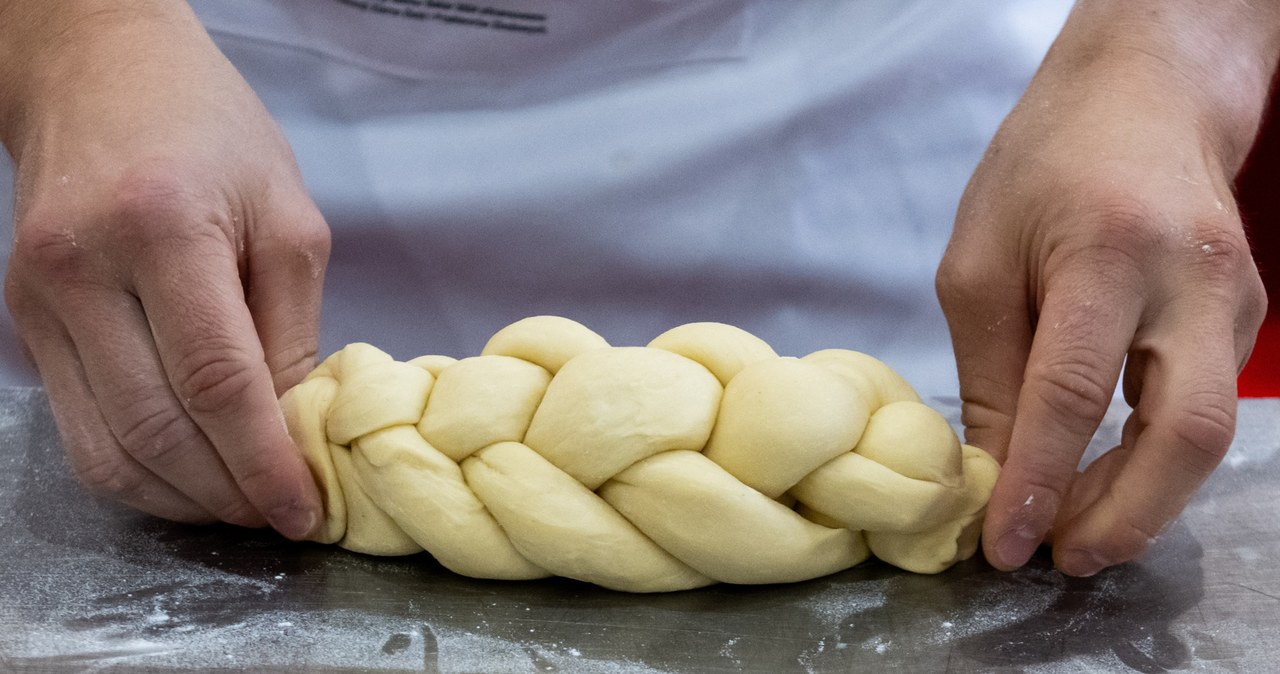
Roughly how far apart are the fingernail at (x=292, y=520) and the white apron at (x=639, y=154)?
90 centimetres

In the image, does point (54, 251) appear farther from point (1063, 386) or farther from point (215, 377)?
point (1063, 386)

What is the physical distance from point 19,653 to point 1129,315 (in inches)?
55.8

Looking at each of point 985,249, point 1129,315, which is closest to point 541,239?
point 985,249

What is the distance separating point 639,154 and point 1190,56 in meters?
1.03

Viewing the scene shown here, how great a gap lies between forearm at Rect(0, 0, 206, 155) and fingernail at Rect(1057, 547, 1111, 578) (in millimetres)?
1460

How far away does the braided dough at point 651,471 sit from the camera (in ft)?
4.58

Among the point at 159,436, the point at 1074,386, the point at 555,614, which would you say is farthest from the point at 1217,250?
the point at 159,436

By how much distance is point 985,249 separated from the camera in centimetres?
162

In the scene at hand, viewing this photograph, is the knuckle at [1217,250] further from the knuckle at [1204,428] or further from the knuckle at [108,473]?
the knuckle at [108,473]

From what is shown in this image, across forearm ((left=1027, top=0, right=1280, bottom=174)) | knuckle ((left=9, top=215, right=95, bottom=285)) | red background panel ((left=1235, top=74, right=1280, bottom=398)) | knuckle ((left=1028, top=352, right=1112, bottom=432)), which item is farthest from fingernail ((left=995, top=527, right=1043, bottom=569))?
red background panel ((left=1235, top=74, right=1280, bottom=398))

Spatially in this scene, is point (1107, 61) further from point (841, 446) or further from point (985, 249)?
point (841, 446)

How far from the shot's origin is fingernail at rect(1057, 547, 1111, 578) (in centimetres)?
148

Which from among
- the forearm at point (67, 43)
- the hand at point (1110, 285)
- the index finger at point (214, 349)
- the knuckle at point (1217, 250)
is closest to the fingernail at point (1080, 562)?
the hand at point (1110, 285)

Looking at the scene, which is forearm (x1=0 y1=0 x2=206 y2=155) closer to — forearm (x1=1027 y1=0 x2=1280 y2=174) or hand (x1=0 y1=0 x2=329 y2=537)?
hand (x1=0 y1=0 x2=329 y2=537)
